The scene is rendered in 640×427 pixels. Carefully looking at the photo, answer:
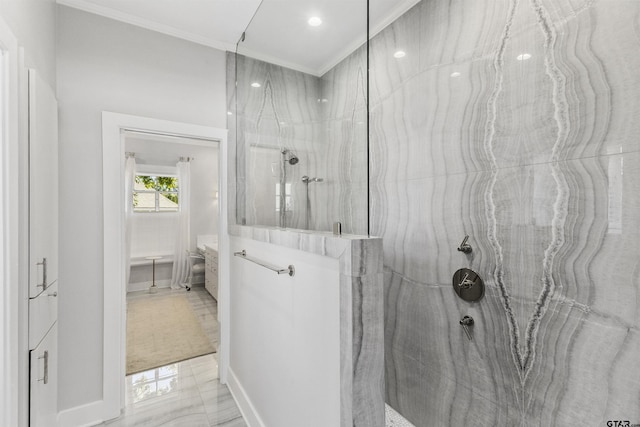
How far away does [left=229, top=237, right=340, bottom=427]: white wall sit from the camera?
1092 millimetres

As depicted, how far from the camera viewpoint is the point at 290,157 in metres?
1.52

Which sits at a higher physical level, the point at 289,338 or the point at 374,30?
the point at 374,30

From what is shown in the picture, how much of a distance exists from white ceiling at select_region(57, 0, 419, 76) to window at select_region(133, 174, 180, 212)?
3617mm

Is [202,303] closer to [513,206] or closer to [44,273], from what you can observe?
[44,273]

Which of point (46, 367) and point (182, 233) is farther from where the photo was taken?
point (182, 233)

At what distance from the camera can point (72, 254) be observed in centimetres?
182

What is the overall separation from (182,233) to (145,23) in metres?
3.70

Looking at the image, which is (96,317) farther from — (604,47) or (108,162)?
(604,47)

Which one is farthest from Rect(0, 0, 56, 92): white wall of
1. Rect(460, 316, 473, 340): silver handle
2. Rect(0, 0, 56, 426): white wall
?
Rect(460, 316, 473, 340): silver handle

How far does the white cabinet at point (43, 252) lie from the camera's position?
1.24m

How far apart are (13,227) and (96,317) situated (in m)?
1.04

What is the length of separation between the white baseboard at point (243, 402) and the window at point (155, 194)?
3.83 metres

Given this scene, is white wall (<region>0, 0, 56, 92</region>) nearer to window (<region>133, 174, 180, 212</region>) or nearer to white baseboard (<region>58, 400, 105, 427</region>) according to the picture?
white baseboard (<region>58, 400, 105, 427</region>)

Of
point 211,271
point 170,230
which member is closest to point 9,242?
point 211,271
